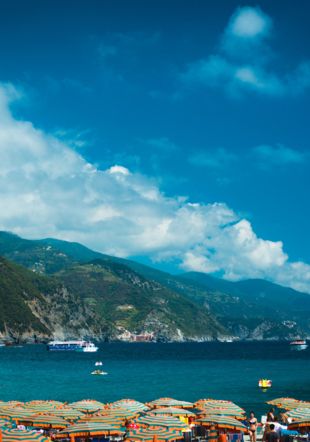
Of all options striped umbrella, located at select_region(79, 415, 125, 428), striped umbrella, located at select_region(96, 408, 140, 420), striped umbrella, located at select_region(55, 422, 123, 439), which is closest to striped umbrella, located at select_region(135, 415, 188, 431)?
striped umbrella, located at select_region(79, 415, 125, 428)

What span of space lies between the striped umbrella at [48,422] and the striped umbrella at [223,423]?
9.84 metres

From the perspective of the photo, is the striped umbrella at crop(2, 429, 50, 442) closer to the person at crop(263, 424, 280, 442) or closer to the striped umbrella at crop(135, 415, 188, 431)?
the striped umbrella at crop(135, 415, 188, 431)

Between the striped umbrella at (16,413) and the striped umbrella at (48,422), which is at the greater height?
the striped umbrella at (16,413)

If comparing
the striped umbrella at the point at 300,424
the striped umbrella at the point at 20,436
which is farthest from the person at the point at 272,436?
the striped umbrella at the point at 20,436

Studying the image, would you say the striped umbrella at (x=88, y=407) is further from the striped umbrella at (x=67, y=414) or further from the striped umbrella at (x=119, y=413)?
the striped umbrella at (x=67, y=414)

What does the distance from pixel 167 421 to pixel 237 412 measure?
911cm

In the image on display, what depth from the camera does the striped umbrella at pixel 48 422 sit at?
125ft

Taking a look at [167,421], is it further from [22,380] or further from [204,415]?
[22,380]

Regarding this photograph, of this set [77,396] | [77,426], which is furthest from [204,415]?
[77,396]

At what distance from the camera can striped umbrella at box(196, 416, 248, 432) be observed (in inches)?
1436

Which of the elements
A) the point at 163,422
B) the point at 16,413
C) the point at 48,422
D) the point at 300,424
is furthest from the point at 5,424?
the point at 300,424

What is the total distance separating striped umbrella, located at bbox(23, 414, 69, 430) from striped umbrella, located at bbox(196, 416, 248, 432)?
9.84 meters

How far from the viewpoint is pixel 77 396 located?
77.2 metres

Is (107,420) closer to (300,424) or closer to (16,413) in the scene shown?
(16,413)
